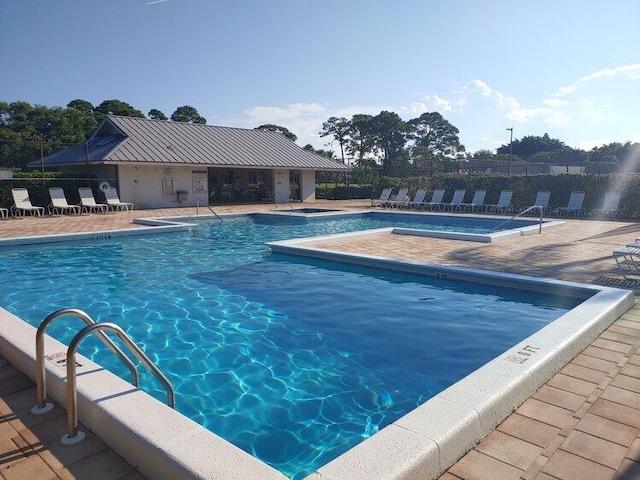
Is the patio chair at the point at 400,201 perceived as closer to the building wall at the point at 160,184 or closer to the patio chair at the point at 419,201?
the patio chair at the point at 419,201

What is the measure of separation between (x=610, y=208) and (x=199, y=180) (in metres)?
18.3

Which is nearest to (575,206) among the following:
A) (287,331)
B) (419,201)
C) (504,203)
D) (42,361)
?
(504,203)

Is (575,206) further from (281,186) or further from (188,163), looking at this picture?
(188,163)

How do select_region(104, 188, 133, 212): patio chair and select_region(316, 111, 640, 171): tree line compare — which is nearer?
select_region(104, 188, 133, 212): patio chair

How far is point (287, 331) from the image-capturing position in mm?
5648

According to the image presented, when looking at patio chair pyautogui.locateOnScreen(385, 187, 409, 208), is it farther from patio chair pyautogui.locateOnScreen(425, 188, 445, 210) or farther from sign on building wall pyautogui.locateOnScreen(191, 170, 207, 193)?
sign on building wall pyautogui.locateOnScreen(191, 170, 207, 193)

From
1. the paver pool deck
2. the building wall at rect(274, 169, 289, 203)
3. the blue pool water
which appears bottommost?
the blue pool water

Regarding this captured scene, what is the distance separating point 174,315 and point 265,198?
2147cm

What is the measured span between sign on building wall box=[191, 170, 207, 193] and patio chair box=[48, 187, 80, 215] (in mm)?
6062

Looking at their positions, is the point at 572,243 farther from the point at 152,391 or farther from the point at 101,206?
the point at 101,206

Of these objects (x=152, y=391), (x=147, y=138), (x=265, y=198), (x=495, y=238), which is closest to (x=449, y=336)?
(x=152, y=391)

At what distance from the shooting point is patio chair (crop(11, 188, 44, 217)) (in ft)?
56.7

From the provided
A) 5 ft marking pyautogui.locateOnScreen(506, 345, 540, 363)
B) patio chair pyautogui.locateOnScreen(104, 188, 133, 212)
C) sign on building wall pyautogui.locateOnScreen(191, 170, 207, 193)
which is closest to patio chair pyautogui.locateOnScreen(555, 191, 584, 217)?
5 ft marking pyautogui.locateOnScreen(506, 345, 540, 363)

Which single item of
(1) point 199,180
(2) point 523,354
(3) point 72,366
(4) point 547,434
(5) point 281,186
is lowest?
(4) point 547,434
